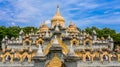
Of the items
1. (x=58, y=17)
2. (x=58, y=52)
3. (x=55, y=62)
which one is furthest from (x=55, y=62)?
(x=58, y=17)

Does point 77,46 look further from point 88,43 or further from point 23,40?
point 23,40

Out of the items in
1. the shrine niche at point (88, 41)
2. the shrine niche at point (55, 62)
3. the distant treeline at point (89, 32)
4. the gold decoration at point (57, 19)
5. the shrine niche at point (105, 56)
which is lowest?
the shrine niche at point (105, 56)

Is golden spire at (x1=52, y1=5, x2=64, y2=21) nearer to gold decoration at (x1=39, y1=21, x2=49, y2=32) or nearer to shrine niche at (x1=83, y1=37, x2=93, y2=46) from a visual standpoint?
gold decoration at (x1=39, y1=21, x2=49, y2=32)

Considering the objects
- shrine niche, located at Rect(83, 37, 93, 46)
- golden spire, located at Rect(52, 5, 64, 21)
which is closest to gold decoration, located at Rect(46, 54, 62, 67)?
shrine niche, located at Rect(83, 37, 93, 46)

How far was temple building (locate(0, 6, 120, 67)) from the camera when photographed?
18.8m

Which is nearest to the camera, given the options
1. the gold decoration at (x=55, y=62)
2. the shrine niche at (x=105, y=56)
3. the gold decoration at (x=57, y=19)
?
the gold decoration at (x=55, y=62)

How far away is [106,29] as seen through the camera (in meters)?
78.5

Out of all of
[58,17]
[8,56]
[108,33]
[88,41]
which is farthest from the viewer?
[108,33]

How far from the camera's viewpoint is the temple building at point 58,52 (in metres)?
18.8

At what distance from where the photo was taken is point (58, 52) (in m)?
19.3

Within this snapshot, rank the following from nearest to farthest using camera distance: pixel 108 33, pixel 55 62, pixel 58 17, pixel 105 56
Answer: pixel 55 62 → pixel 105 56 → pixel 58 17 → pixel 108 33

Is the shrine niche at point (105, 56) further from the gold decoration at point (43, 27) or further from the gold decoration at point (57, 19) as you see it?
the gold decoration at point (43, 27)

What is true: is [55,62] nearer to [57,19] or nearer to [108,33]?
[57,19]

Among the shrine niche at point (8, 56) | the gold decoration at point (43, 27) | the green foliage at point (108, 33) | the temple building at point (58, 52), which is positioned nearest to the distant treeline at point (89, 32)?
the green foliage at point (108, 33)
